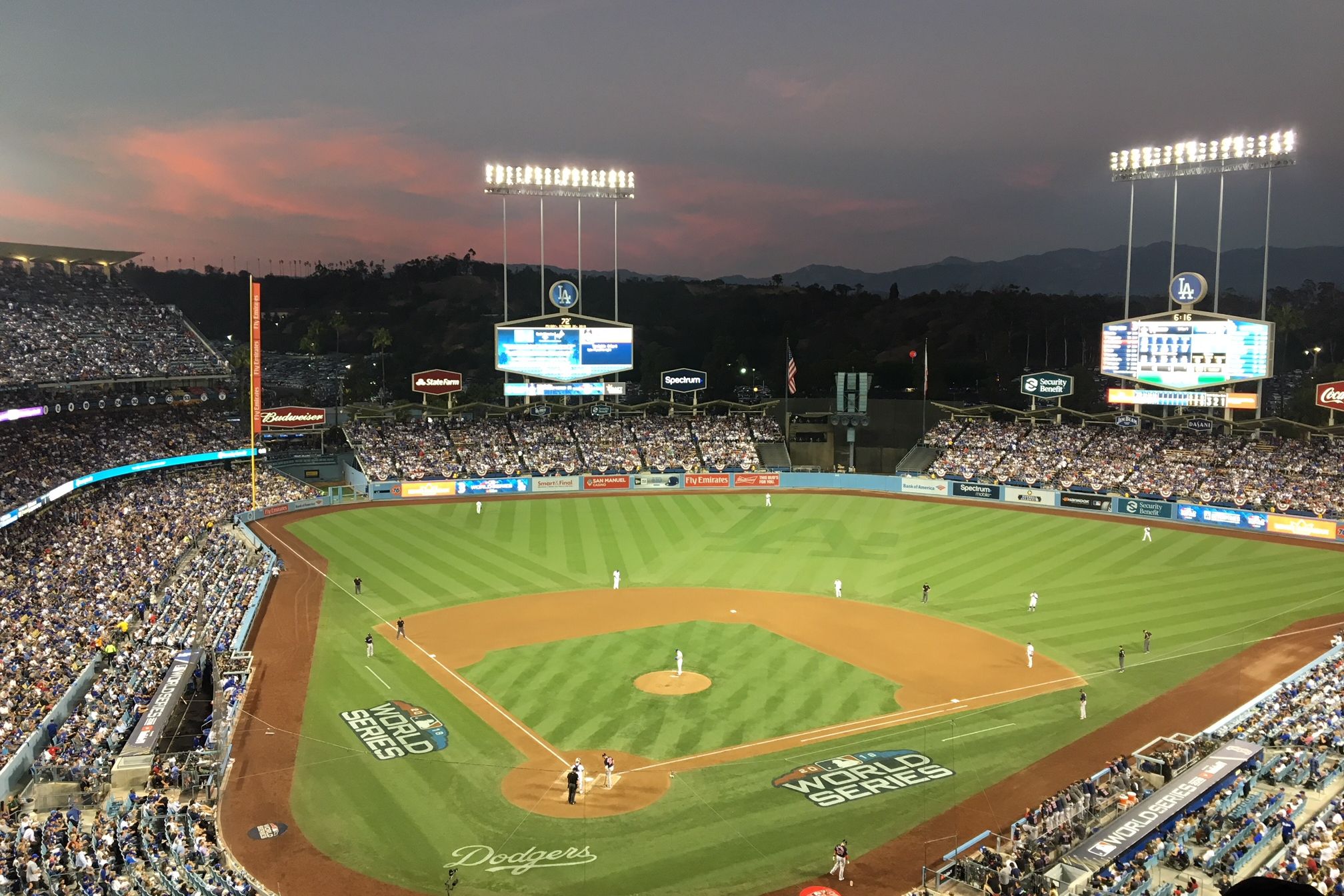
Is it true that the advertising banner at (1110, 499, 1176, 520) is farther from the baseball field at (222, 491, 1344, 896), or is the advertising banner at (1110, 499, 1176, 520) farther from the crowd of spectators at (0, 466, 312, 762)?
the crowd of spectators at (0, 466, 312, 762)

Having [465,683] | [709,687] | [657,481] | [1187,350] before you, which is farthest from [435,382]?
[1187,350]

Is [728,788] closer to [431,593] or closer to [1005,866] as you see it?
[1005,866]

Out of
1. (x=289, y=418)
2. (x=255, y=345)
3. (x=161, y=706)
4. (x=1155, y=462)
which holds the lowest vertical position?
(x=161, y=706)

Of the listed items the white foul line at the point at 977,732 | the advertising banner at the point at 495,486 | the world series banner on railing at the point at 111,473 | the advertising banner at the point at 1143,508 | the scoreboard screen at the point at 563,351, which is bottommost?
the white foul line at the point at 977,732

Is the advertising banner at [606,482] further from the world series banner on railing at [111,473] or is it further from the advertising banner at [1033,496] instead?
the advertising banner at [1033,496]

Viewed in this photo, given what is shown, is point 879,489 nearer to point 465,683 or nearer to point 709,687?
point 709,687

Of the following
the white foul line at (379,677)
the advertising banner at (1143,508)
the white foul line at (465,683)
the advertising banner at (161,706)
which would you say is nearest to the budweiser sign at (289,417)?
the white foul line at (465,683)
